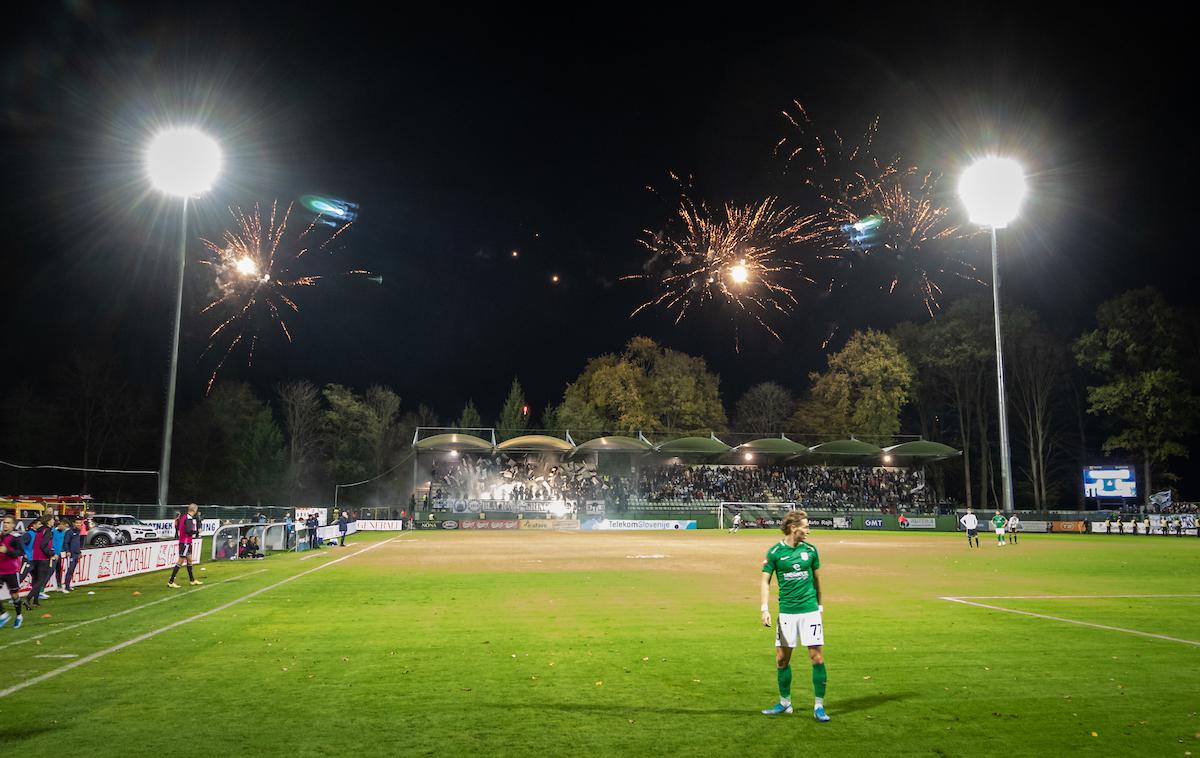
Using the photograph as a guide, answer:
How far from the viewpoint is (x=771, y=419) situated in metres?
88.4

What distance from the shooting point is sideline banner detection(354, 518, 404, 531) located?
56.7 metres

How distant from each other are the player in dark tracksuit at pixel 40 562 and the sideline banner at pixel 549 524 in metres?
42.5

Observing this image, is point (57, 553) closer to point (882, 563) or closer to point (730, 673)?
point (730, 673)

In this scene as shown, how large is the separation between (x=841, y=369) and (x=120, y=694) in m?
71.9

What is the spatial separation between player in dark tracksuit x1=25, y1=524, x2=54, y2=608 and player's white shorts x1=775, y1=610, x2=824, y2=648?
15837 millimetres

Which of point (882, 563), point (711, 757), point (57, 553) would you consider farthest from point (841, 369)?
point (711, 757)

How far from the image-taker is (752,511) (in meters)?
59.6

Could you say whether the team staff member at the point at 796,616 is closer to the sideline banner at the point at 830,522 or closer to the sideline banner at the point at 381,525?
the sideline banner at the point at 381,525

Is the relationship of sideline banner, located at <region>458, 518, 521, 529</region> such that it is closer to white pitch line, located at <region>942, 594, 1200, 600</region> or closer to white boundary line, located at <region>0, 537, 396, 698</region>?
white boundary line, located at <region>0, 537, 396, 698</region>

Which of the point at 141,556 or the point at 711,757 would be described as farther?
the point at 141,556

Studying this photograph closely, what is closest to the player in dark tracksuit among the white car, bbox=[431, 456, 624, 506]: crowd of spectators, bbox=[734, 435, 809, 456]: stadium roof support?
the white car

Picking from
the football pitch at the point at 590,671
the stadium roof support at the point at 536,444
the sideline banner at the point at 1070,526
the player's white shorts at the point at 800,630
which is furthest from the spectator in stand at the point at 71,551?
the sideline banner at the point at 1070,526

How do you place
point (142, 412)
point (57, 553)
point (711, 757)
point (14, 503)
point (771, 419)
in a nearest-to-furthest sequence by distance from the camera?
point (711, 757) → point (57, 553) → point (14, 503) → point (142, 412) → point (771, 419)

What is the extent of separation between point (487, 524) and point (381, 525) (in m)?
7.76
